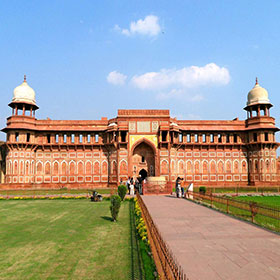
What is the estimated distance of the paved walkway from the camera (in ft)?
14.4

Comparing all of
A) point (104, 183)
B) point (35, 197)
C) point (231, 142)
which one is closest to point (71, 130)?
point (104, 183)

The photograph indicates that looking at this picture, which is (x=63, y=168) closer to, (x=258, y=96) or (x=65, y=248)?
(x=65, y=248)

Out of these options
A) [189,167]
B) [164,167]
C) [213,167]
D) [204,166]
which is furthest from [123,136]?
[213,167]

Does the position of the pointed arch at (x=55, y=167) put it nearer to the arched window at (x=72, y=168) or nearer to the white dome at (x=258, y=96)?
the arched window at (x=72, y=168)

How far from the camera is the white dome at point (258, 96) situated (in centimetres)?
3200

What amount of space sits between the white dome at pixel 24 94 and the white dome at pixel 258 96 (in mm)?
30210

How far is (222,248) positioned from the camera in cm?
572

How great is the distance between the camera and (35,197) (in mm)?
19656

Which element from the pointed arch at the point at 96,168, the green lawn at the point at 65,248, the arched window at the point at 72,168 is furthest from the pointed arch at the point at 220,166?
the green lawn at the point at 65,248

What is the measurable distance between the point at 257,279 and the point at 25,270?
4.68 metres

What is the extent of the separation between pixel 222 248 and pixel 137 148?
2534cm

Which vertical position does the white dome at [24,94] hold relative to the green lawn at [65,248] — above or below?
above

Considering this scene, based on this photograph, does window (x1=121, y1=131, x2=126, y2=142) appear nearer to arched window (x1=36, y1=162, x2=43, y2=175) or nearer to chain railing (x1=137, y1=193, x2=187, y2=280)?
arched window (x1=36, y1=162, x2=43, y2=175)

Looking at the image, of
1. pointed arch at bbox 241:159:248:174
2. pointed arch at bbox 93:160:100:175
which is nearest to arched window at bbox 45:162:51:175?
pointed arch at bbox 93:160:100:175
